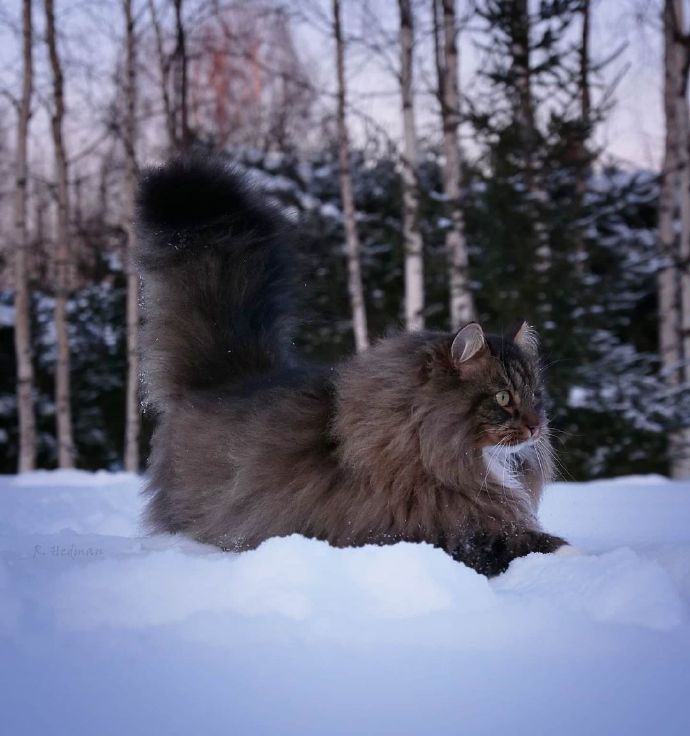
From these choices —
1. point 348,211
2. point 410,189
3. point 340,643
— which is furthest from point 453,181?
point 340,643

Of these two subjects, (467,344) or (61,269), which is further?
(61,269)

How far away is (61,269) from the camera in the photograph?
10.6 metres

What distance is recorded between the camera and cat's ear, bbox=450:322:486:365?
2.84 m

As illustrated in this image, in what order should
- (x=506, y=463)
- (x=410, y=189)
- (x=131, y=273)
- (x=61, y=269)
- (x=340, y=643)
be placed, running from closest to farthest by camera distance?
(x=340, y=643) → (x=506, y=463) → (x=410, y=189) → (x=61, y=269) → (x=131, y=273)

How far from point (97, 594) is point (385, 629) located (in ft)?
2.65

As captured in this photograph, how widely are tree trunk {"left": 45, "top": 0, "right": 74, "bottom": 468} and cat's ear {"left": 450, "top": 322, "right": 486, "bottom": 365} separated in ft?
27.0

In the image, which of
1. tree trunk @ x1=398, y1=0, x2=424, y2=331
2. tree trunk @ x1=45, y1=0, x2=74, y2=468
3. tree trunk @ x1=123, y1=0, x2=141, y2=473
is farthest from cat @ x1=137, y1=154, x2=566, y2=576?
tree trunk @ x1=45, y1=0, x2=74, y2=468

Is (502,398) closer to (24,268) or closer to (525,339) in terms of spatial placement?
(525,339)

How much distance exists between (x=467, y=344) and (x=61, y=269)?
29.6ft

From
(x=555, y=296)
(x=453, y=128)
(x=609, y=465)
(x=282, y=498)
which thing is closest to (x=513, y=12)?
(x=453, y=128)

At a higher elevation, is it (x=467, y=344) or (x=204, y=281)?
(x=204, y=281)

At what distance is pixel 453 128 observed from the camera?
28.5 ft

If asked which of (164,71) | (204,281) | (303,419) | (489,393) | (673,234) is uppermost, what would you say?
(164,71)
